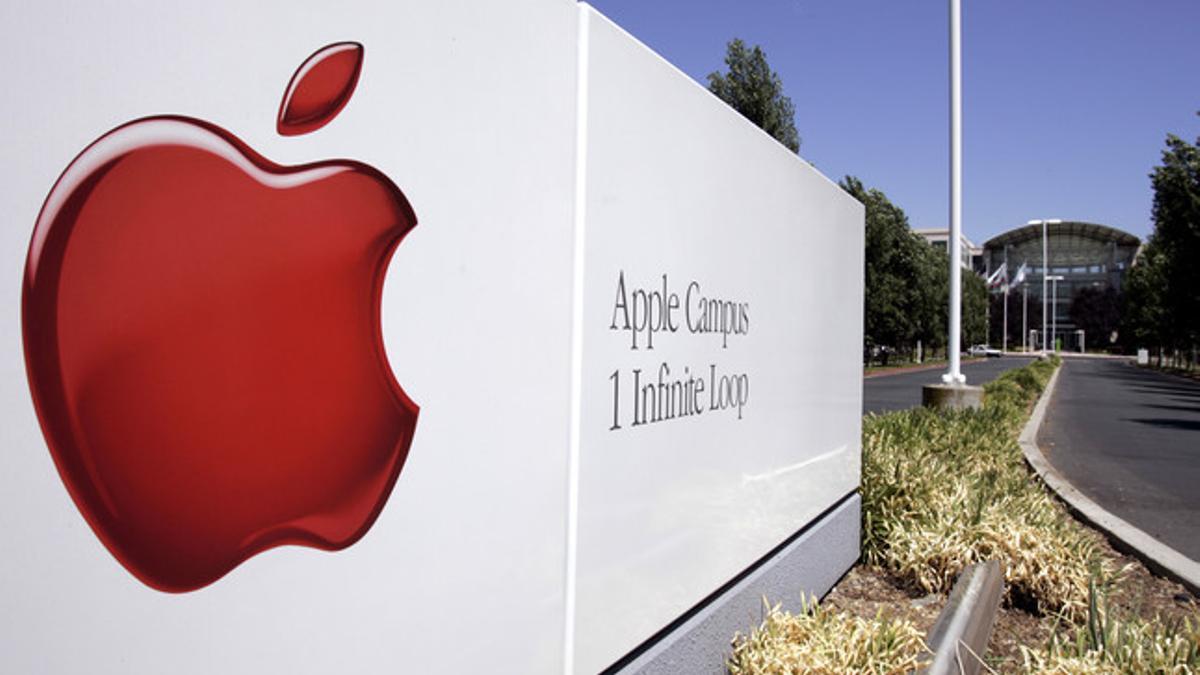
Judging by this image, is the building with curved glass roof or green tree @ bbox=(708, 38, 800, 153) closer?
green tree @ bbox=(708, 38, 800, 153)

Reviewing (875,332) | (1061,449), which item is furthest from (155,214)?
(875,332)

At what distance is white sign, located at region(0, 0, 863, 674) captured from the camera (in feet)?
3.83

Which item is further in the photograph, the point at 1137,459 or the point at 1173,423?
the point at 1173,423

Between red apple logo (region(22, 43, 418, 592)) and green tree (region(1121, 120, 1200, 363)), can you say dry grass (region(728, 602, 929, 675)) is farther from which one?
green tree (region(1121, 120, 1200, 363))

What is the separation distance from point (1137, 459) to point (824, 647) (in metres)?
10.3

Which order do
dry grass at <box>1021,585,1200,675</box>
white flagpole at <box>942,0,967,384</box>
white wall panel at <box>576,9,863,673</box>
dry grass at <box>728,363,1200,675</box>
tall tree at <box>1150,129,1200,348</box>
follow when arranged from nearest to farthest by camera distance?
white wall panel at <box>576,9,863,673</box> < dry grass at <box>1021,585,1200,675</box> < dry grass at <box>728,363,1200,675</box> < white flagpole at <box>942,0,967,384</box> < tall tree at <box>1150,129,1200,348</box>

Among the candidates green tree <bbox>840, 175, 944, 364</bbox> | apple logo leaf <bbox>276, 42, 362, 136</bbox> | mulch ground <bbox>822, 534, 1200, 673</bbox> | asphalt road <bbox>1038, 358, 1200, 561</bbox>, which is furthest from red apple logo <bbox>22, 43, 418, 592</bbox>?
green tree <bbox>840, 175, 944, 364</bbox>

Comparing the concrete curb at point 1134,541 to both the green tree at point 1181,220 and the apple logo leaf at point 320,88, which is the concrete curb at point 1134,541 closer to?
the apple logo leaf at point 320,88

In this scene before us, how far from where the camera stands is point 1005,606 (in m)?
4.81

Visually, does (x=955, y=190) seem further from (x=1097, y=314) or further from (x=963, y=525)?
(x=1097, y=314)

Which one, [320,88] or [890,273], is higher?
[890,273]

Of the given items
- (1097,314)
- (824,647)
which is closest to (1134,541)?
(824,647)

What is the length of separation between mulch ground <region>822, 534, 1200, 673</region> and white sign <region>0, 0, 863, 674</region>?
7.16ft

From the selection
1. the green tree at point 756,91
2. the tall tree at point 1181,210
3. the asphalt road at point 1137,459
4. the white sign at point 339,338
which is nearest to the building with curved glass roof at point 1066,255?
the tall tree at point 1181,210
